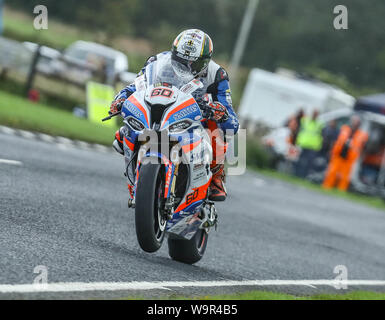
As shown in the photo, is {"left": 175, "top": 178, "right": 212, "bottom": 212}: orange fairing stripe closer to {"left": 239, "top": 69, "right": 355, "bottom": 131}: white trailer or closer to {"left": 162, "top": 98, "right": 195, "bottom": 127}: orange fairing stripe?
{"left": 162, "top": 98, "right": 195, "bottom": 127}: orange fairing stripe

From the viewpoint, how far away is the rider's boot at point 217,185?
937 cm

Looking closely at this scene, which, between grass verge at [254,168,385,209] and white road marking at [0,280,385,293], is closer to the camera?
white road marking at [0,280,385,293]

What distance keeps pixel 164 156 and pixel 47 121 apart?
13.9m

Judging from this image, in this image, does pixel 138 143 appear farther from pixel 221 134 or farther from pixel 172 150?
pixel 221 134

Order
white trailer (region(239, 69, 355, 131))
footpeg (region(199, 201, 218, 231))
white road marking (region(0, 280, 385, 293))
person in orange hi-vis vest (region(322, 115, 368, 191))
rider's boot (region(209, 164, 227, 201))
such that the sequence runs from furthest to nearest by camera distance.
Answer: white trailer (region(239, 69, 355, 131)), person in orange hi-vis vest (region(322, 115, 368, 191)), rider's boot (region(209, 164, 227, 201)), footpeg (region(199, 201, 218, 231)), white road marking (region(0, 280, 385, 293))

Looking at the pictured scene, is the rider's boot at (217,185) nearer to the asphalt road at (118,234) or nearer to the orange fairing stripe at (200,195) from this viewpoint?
the orange fairing stripe at (200,195)

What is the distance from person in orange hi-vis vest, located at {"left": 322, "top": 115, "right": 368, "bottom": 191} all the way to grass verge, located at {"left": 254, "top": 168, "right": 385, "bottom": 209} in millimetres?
392

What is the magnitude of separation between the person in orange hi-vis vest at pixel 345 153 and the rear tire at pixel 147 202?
1954 centimetres

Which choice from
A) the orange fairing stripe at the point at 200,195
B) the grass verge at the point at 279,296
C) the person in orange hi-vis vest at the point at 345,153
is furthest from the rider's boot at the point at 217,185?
the person in orange hi-vis vest at the point at 345,153

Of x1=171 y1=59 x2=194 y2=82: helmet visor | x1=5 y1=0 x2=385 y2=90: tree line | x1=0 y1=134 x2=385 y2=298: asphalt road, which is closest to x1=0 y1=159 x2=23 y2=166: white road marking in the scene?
x1=0 y1=134 x2=385 y2=298: asphalt road

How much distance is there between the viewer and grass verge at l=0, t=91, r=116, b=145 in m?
19.8

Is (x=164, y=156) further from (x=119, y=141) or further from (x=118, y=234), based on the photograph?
(x=118, y=234)
